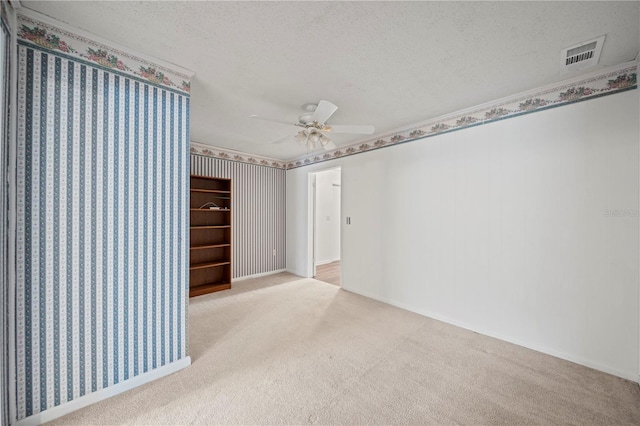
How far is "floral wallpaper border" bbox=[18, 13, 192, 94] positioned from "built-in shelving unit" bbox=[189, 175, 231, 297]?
2.26 meters

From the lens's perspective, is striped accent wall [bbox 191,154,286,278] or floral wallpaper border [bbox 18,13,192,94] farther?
striped accent wall [bbox 191,154,286,278]

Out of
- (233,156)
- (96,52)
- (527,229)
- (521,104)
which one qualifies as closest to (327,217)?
(233,156)

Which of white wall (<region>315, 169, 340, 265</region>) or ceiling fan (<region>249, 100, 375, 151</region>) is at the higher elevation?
ceiling fan (<region>249, 100, 375, 151</region>)

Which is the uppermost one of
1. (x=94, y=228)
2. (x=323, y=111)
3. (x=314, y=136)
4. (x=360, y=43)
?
(x=360, y=43)

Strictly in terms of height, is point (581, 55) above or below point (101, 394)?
above

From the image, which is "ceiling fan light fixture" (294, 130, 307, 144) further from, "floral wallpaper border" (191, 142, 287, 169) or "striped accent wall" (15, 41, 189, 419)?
"floral wallpaper border" (191, 142, 287, 169)

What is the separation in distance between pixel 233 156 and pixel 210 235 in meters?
1.53

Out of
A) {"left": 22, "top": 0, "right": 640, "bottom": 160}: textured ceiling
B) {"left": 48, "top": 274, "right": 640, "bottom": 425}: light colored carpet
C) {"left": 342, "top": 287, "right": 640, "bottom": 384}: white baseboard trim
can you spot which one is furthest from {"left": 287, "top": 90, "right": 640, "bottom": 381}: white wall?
{"left": 22, "top": 0, "right": 640, "bottom": 160}: textured ceiling

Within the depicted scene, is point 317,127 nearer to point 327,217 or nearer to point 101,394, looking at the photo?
point 101,394

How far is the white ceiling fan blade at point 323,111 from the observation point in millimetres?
2120

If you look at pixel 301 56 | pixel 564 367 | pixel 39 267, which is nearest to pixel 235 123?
pixel 301 56

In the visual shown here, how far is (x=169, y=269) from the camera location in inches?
81.9

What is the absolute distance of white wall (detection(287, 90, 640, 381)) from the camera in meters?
2.09

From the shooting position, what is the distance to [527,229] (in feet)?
8.27
